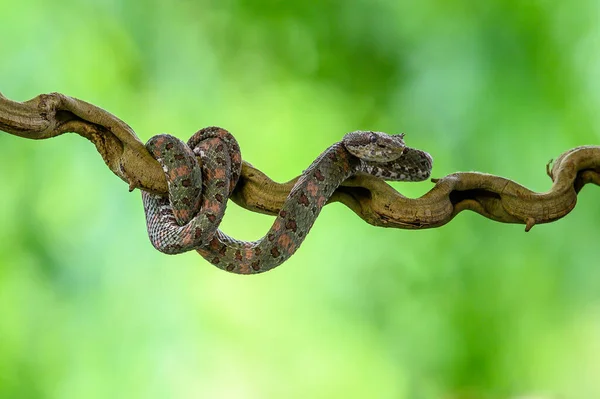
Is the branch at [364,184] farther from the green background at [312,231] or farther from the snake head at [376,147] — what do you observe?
the green background at [312,231]

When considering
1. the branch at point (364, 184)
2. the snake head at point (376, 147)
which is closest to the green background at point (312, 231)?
the branch at point (364, 184)

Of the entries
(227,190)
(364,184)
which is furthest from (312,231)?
(227,190)

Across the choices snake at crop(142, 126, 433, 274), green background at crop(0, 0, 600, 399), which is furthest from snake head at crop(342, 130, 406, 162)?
green background at crop(0, 0, 600, 399)

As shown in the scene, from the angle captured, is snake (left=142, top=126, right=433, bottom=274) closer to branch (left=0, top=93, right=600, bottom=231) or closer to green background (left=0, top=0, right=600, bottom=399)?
branch (left=0, top=93, right=600, bottom=231)

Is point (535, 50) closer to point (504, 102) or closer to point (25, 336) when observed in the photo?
point (504, 102)

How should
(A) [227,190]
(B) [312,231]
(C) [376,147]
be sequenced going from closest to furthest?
1. (A) [227,190]
2. (C) [376,147]
3. (B) [312,231]

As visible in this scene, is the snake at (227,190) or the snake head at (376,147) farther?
the snake head at (376,147)

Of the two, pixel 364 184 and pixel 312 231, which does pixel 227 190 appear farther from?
pixel 312 231
